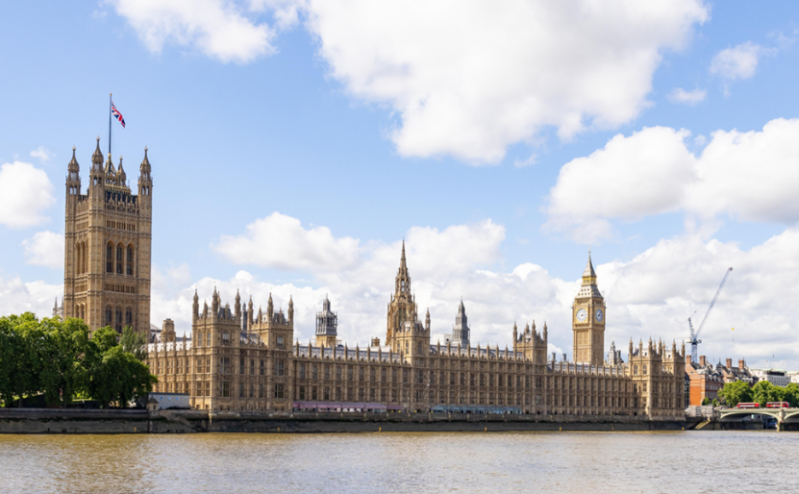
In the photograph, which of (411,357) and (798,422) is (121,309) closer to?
(411,357)

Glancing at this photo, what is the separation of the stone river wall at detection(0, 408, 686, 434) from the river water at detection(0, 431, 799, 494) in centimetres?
521

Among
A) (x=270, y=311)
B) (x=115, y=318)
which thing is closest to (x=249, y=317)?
(x=270, y=311)

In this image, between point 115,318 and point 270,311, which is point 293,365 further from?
point 115,318

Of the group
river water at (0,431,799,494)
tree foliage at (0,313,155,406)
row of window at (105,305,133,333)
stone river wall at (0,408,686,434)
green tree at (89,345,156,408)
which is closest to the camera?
river water at (0,431,799,494)

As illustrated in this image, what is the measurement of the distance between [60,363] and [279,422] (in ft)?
109

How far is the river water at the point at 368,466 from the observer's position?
7144cm

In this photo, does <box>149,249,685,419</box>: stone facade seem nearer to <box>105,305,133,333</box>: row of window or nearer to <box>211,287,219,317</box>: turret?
<box>211,287,219,317</box>: turret

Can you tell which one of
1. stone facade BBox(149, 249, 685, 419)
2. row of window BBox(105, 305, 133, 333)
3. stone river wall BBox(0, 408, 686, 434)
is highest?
row of window BBox(105, 305, 133, 333)

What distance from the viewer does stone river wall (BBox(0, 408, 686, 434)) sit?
115 m

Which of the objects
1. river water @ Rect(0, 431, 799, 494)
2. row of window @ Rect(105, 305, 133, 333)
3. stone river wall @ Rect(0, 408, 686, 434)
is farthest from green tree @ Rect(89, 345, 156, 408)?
row of window @ Rect(105, 305, 133, 333)

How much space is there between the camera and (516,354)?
19788cm

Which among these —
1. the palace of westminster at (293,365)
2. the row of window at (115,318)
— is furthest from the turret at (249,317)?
the row of window at (115,318)

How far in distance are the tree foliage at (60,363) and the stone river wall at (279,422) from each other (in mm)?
3185

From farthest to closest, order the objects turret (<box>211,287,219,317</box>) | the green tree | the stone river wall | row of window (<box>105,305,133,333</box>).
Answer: row of window (<box>105,305,133,333</box>)
turret (<box>211,287,219,317</box>)
the green tree
the stone river wall
